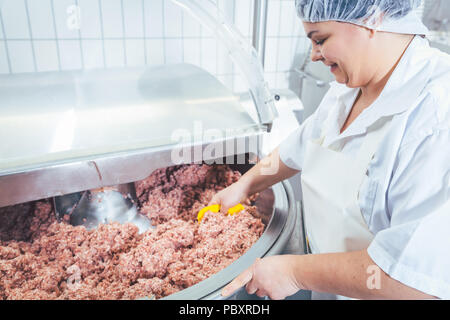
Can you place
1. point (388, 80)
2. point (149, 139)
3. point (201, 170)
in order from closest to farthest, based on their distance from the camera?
point (388, 80), point (149, 139), point (201, 170)

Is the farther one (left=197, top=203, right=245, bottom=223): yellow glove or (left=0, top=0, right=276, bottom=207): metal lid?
(left=197, top=203, right=245, bottom=223): yellow glove

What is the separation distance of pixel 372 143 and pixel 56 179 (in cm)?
89

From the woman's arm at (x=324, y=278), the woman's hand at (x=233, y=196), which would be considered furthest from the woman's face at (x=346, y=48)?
the woman's hand at (x=233, y=196)

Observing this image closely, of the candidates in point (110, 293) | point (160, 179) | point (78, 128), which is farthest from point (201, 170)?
point (110, 293)

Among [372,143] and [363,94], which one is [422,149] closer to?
[372,143]

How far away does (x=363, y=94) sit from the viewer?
3.41 feet

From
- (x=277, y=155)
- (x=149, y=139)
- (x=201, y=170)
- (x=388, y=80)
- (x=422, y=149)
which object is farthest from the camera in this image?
(x=201, y=170)

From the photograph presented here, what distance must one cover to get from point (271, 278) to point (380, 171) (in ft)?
1.20

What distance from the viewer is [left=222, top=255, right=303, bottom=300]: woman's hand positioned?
2.84 feet

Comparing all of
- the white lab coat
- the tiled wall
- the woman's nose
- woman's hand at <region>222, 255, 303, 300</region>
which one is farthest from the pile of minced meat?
the tiled wall

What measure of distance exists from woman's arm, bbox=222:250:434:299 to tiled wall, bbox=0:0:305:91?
1312 mm

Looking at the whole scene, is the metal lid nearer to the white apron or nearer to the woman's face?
the white apron

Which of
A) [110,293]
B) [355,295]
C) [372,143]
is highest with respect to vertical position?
[372,143]

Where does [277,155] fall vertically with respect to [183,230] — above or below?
above
